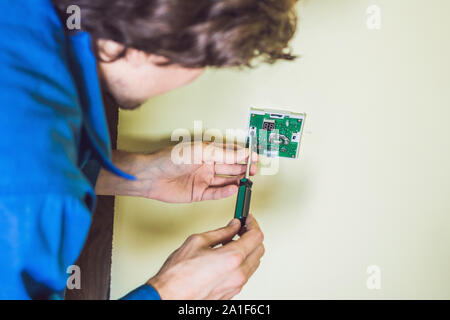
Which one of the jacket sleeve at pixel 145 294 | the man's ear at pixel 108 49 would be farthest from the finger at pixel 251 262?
the man's ear at pixel 108 49

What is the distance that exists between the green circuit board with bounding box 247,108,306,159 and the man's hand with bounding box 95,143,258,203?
41 millimetres

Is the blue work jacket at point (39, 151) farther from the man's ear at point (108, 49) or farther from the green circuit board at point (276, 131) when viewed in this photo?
the green circuit board at point (276, 131)

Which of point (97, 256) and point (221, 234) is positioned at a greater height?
point (221, 234)

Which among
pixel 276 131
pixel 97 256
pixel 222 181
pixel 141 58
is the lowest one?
pixel 97 256

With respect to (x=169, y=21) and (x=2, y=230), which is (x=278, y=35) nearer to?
(x=169, y=21)

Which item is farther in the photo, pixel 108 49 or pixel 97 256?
pixel 97 256

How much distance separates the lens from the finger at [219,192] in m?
0.83

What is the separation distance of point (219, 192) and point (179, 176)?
96 millimetres

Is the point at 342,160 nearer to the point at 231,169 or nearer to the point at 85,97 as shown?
the point at 231,169

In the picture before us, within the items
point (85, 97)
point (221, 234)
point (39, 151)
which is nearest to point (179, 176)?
point (221, 234)

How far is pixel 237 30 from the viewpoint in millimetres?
526

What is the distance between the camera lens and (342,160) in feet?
2.56

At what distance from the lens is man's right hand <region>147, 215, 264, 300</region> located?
2.01 feet

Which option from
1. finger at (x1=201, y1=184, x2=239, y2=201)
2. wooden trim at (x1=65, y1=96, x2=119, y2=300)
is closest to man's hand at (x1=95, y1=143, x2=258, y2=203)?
finger at (x1=201, y1=184, x2=239, y2=201)
